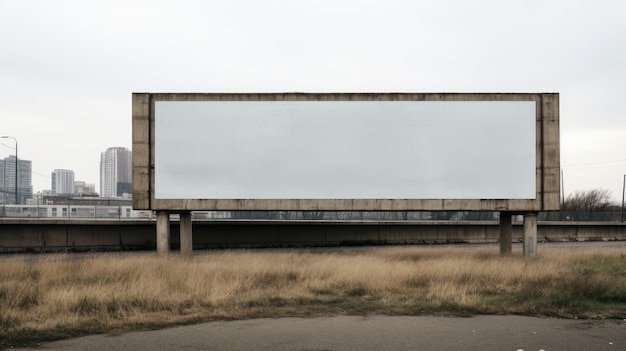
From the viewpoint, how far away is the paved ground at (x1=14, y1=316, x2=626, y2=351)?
729cm

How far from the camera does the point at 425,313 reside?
9914mm

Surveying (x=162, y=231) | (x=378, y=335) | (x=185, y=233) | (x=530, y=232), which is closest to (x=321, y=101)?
(x=185, y=233)

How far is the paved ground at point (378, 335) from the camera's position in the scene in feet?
23.9

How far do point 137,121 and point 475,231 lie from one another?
28.8m

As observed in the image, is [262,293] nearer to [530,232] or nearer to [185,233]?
[185,233]

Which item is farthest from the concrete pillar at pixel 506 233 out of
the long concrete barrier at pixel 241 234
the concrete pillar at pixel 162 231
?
the concrete pillar at pixel 162 231

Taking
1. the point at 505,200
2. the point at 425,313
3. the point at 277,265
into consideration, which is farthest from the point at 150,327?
the point at 505,200

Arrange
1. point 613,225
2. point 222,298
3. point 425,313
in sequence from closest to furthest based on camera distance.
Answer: point 425,313 → point 222,298 → point 613,225

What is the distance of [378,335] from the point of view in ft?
26.1

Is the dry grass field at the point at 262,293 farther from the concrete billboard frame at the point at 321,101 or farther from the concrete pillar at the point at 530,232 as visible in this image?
the concrete pillar at the point at 530,232

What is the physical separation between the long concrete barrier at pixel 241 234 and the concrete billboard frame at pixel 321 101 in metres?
9.00

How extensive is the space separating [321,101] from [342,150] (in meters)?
2.18

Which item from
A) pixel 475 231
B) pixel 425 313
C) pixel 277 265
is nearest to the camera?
pixel 425 313

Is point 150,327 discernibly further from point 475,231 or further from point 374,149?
point 475,231
